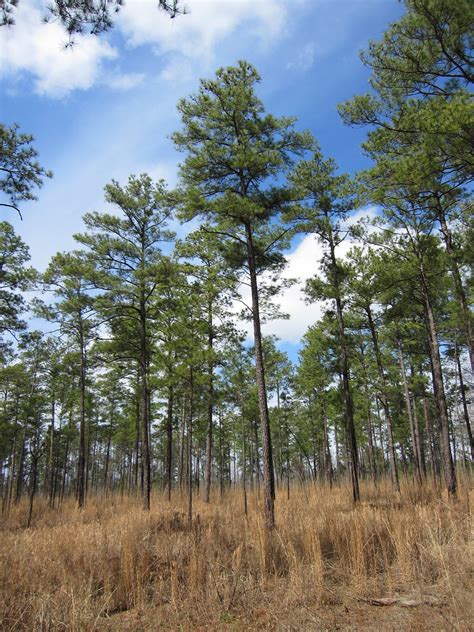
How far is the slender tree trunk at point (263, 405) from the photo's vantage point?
838 centimetres

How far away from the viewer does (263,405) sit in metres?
9.16

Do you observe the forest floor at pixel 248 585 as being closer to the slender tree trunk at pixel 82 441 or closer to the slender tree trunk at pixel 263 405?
the slender tree trunk at pixel 263 405

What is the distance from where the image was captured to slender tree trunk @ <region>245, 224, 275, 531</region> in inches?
330

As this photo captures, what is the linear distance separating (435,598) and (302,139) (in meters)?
10.1

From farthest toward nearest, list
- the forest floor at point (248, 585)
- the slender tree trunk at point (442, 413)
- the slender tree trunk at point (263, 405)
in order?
1. the slender tree trunk at point (442, 413)
2. the slender tree trunk at point (263, 405)
3. the forest floor at point (248, 585)

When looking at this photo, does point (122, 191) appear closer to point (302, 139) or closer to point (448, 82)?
point (302, 139)

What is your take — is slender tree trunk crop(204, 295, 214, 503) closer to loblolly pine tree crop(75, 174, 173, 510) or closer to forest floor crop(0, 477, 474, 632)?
loblolly pine tree crop(75, 174, 173, 510)

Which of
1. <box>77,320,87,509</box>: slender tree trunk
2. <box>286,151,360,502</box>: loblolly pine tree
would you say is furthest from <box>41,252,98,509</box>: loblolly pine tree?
<box>286,151,360,502</box>: loblolly pine tree

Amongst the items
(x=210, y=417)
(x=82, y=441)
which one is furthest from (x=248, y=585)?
(x=82, y=441)

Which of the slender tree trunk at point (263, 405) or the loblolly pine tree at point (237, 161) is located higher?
the loblolly pine tree at point (237, 161)

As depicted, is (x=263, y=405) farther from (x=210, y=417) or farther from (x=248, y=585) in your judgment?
(x=210, y=417)

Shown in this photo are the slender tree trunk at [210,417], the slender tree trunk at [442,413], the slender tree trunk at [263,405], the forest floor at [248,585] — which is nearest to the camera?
the forest floor at [248,585]

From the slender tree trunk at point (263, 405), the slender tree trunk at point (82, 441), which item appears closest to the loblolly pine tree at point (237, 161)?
the slender tree trunk at point (263, 405)

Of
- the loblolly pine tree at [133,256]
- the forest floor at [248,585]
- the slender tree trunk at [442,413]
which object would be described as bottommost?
the forest floor at [248,585]
